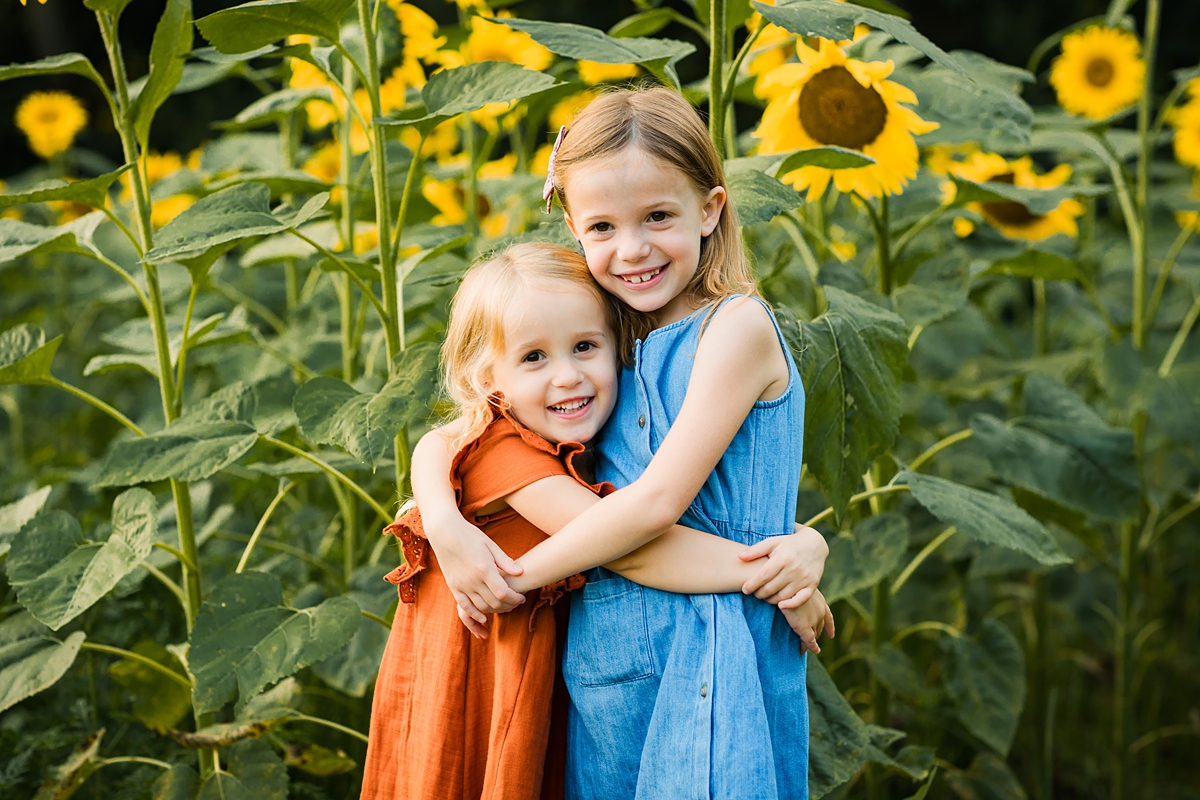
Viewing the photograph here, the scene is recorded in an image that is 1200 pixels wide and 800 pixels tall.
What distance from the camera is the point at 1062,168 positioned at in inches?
115

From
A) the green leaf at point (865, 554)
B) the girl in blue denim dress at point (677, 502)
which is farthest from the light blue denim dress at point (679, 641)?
→ the green leaf at point (865, 554)

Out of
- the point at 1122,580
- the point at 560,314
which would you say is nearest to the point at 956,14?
the point at 1122,580

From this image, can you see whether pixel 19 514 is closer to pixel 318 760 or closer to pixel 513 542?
pixel 318 760

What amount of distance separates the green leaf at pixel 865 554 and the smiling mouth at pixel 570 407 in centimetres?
58

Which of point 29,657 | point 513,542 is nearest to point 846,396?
point 513,542

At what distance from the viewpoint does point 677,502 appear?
1131 millimetres

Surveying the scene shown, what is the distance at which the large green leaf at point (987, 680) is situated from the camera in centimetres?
168

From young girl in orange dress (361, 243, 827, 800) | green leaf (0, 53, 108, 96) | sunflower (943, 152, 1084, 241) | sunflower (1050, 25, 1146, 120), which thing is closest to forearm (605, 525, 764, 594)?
young girl in orange dress (361, 243, 827, 800)

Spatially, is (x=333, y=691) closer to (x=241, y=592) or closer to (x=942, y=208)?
(x=241, y=592)

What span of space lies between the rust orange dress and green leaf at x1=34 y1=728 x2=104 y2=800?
565 millimetres

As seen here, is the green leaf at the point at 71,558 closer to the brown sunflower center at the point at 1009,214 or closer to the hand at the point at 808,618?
the hand at the point at 808,618

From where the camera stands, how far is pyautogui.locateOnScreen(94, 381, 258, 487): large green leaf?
1406 mm

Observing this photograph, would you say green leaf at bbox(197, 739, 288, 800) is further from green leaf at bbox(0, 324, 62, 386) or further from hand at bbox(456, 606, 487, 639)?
green leaf at bbox(0, 324, 62, 386)

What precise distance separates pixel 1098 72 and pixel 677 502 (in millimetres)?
3019
